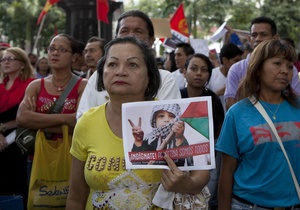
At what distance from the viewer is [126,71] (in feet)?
8.82

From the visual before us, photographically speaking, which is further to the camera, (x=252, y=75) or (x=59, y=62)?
(x=59, y=62)

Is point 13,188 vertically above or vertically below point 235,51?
below

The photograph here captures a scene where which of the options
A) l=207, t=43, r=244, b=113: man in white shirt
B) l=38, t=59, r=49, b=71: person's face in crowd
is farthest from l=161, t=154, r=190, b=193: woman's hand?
l=38, t=59, r=49, b=71: person's face in crowd

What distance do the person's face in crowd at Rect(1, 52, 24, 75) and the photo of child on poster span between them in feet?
11.1

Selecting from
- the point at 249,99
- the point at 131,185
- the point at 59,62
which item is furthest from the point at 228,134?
the point at 59,62

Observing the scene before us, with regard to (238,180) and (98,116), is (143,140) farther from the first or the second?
(238,180)

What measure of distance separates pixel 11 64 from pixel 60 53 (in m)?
0.97

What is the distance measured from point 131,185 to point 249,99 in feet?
3.59

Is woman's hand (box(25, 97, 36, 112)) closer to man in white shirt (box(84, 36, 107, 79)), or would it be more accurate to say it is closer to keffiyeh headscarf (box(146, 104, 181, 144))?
man in white shirt (box(84, 36, 107, 79))

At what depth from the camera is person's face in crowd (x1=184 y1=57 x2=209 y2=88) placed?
5629 millimetres

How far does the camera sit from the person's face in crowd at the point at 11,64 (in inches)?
219

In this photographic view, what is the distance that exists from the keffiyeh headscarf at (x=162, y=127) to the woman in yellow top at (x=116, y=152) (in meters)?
0.18

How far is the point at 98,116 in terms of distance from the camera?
2.80m

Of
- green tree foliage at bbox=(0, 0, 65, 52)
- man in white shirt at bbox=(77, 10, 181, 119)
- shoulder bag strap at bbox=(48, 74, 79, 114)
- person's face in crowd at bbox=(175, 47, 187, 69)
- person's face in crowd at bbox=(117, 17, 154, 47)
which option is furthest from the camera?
green tree foliage at bbox=(0, 0, 65, 52)
